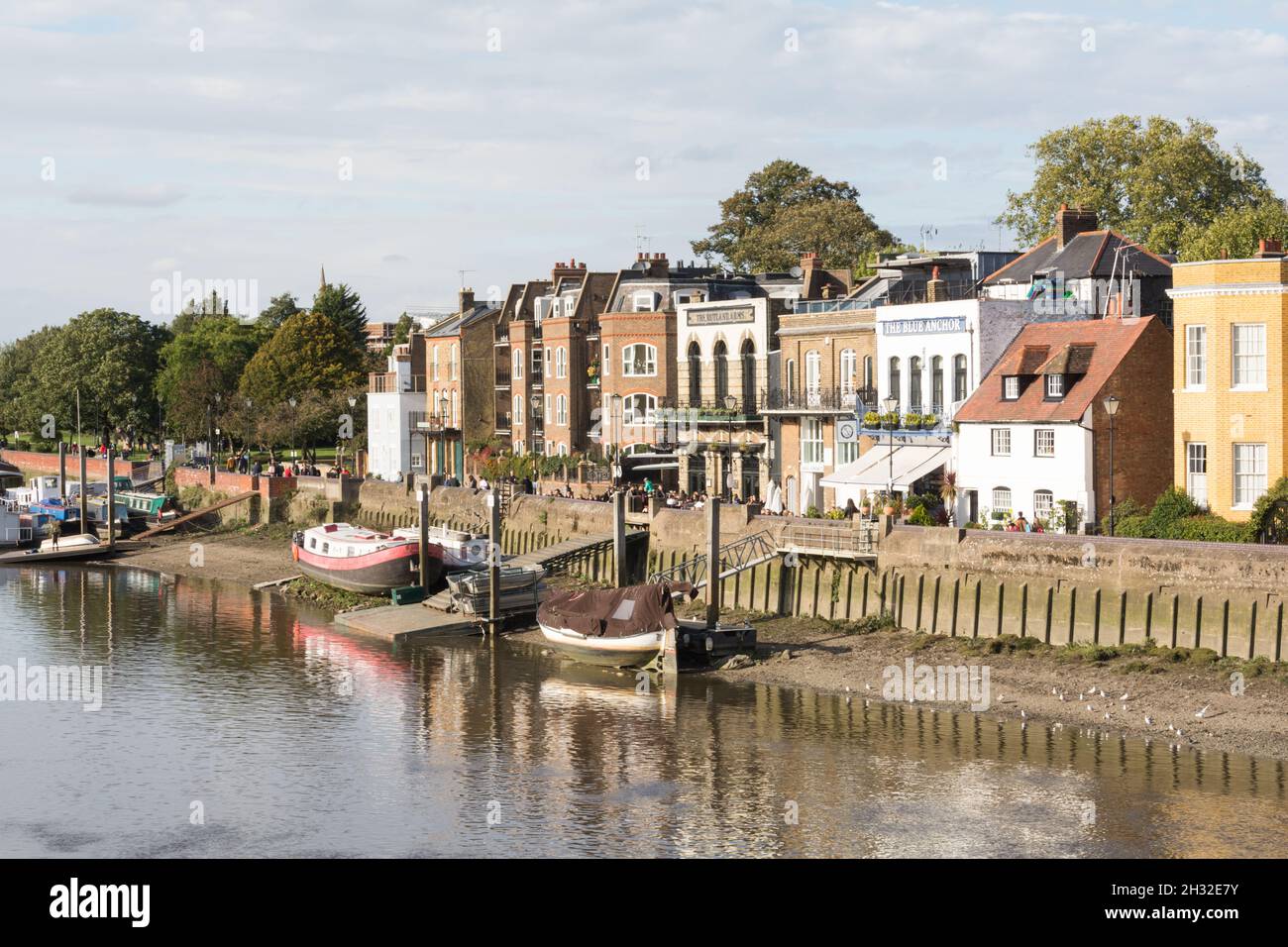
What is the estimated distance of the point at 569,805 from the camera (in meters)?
34.0

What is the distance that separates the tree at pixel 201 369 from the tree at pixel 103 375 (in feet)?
9.77

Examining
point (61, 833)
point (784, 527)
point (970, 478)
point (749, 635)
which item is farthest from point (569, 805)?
point (970, 478)

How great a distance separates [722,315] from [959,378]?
17.0m

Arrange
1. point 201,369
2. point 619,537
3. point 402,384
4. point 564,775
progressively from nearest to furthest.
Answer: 1. point 564,775
2. point 619,537
3. point 402,384
4. point 201,369

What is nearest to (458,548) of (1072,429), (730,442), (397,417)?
(730,442)

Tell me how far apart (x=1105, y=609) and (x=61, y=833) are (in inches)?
1037

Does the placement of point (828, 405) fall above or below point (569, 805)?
above

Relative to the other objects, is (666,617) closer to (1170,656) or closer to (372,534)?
(1170,656)

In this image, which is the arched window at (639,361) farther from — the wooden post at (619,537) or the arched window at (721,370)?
the wooden post at (619,537)

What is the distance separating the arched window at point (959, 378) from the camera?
55.8 m

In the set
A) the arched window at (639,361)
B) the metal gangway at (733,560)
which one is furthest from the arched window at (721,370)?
the metal gangway at (733,560)

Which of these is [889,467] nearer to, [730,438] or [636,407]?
[730,438]

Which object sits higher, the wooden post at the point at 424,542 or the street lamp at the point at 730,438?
the street lamp at the point at 730,438

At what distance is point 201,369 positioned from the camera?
379ft
